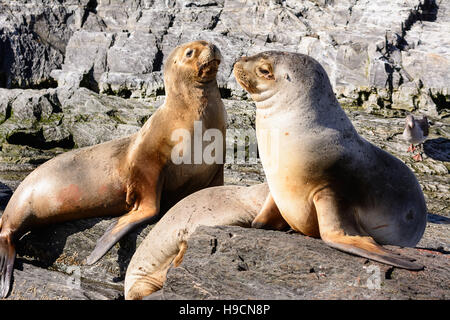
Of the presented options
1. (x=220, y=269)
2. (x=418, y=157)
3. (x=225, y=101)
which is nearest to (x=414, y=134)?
(x=418, y=157)

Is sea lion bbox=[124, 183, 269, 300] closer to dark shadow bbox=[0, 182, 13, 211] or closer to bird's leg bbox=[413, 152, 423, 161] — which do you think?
dark shadow bbox=[0, 182, 13, 211]

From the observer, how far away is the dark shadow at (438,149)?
11.2 meters

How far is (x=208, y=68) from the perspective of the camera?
4.87m

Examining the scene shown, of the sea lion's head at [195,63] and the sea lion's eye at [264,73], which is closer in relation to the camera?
the sea lion's eye at [264,73]

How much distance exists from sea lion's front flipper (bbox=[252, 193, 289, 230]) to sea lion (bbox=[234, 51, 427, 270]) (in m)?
0.01

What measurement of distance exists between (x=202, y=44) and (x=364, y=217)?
250cm

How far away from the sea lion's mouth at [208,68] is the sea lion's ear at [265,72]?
1.40m

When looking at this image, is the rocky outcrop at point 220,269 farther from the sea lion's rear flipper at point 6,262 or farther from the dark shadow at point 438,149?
the dark shadow at point 438,149

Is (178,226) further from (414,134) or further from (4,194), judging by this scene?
(414,134)

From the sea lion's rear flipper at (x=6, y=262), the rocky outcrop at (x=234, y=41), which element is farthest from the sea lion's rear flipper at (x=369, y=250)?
the rocky outcrop at (x=234, y=41)

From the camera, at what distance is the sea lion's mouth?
4848 mm

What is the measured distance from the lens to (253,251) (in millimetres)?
3061
